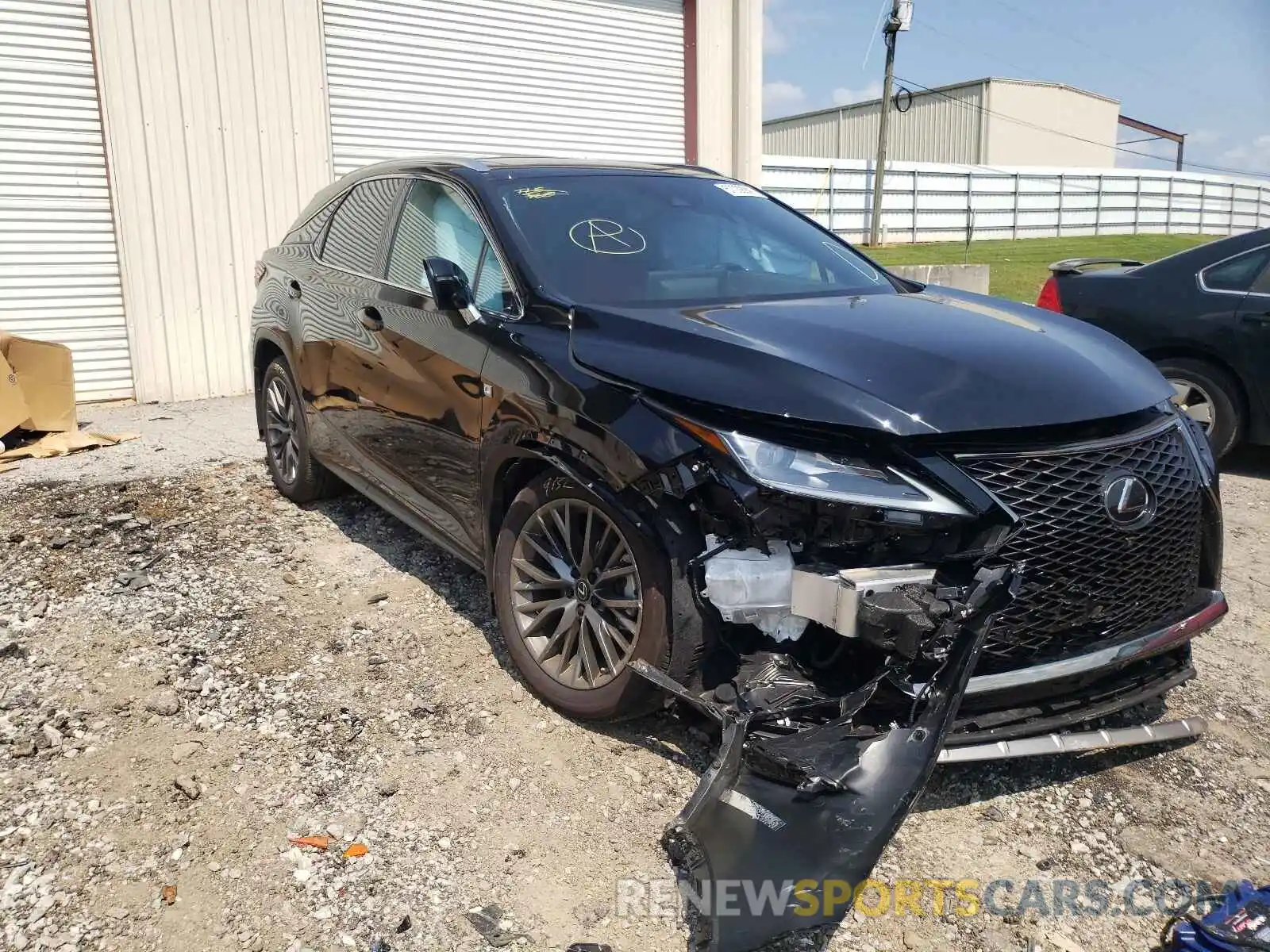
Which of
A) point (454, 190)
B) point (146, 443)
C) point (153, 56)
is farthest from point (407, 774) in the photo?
point (153, 56)

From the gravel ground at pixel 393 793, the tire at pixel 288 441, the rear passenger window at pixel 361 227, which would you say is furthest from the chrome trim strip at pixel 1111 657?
the tire at pixel 288 441

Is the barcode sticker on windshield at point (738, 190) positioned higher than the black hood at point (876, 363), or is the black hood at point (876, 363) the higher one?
the barcode sticker on windshield at point (738, 190)

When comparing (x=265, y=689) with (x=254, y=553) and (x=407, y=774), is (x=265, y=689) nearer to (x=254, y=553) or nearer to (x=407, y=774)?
(x=407, y=774)

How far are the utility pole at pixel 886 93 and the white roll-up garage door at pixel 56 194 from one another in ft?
64.0

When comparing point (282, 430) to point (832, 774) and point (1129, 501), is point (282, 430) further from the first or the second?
point (1129, 501)

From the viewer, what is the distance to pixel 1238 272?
20.5ft

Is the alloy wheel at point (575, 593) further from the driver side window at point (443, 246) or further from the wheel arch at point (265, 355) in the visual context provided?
the wheel arch at point (265, 355)

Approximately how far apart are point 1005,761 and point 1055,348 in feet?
4.17

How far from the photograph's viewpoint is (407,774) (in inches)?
121

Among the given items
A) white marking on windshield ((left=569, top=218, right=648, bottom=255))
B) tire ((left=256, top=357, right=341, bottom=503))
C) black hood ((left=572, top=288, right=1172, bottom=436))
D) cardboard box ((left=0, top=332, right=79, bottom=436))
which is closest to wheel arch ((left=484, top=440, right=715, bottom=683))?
black hood ((left=572, top=288, right=1172, bottom=436))

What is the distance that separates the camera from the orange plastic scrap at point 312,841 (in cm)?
275

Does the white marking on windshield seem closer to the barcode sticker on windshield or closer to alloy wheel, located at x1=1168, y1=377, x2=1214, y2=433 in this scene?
the barcode sticker on windshield

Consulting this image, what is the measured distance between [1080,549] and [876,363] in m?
0.73

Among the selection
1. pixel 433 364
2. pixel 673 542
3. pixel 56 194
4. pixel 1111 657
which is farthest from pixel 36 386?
pixel 1111 657
